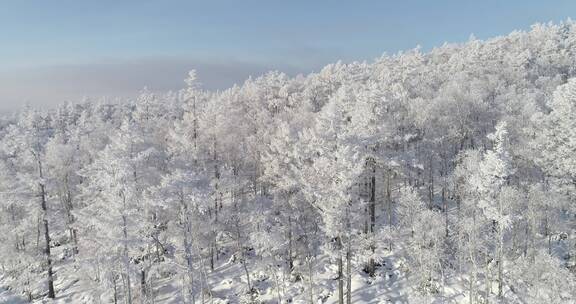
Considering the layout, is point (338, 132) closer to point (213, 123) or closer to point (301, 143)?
point (301, 143)

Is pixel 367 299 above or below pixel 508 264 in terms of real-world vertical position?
below

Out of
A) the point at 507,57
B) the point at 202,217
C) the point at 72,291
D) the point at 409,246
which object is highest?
the point at 507,57

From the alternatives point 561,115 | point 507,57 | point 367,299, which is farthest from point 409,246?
point 507,57

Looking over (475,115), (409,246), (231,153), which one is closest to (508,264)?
(409,246)

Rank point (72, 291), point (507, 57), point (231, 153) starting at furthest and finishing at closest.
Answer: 1. point (507, 57)
2. point (231, 153)
3. point (72, 291)

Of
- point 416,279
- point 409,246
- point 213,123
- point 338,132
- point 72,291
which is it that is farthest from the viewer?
point 213,123

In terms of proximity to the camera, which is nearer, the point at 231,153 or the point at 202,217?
the point at 202,217
